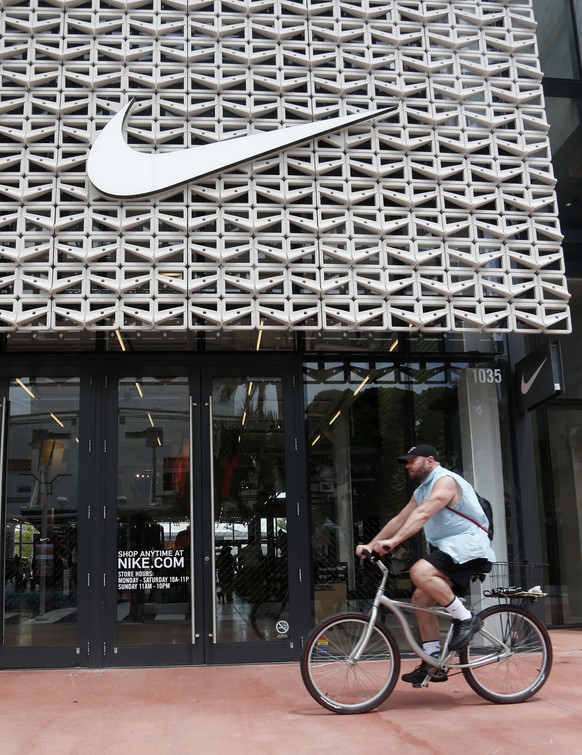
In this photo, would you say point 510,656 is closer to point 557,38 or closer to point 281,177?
point 281,177

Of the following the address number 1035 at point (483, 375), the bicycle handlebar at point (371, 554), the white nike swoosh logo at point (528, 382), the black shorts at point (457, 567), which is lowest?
the black shorts at point (457, 567)

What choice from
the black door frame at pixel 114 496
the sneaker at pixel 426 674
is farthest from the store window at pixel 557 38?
the sneaker at pixel 426 674

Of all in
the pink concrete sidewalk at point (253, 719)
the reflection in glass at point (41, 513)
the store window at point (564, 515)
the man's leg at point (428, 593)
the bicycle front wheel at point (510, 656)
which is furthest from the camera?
the store window at point (564, 515)

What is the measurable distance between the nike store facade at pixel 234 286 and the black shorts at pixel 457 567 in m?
2.18

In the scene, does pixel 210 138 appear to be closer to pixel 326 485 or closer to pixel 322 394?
pixel 322 394

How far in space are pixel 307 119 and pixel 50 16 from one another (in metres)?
2.90

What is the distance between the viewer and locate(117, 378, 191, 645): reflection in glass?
7.93 meters

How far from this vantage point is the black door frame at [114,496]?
7828 millimetres

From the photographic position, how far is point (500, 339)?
922 cm

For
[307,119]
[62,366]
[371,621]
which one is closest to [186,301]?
[62,366]

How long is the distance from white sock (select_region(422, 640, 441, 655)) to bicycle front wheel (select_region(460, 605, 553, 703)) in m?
0.33

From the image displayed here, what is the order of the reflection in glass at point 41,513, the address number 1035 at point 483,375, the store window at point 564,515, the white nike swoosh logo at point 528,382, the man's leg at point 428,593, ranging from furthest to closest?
1. the store window at point 564,515
2. the address number 1035 at point 483,375
3. the white nike swoosh logo at point 528,382
4. the reflection in glass at point 41,513
5. the man's leg at point 428,593

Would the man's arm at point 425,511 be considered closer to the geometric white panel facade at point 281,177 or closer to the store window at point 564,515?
the geometric white panel facade at point 281,177

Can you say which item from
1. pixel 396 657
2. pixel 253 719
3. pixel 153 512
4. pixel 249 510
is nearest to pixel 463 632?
pixel 396 657
